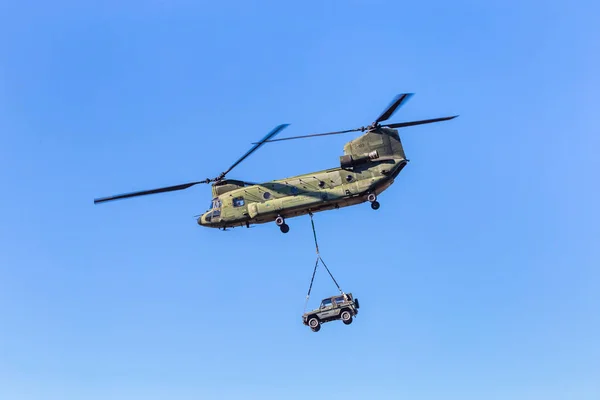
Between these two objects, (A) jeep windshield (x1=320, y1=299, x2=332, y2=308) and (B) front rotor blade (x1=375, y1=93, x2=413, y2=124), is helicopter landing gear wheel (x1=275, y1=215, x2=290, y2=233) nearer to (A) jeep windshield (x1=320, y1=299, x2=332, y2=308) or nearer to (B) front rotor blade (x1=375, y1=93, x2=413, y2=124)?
(A) jeep windshield (x1=320, y1=299, x2=332, y2=308)

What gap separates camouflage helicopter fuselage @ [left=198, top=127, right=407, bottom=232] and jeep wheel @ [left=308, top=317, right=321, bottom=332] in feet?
19.4

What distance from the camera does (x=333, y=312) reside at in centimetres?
5506

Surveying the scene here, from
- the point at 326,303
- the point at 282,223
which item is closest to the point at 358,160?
the point at 282,223

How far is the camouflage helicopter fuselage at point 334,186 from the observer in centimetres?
5422

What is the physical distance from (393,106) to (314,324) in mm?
14444

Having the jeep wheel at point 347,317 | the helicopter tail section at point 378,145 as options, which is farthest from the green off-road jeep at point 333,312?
the helicopter tail section at point 378,145

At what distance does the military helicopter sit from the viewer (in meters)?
54.1

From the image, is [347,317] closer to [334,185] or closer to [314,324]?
[314,324]

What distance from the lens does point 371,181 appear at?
54062 millimetres

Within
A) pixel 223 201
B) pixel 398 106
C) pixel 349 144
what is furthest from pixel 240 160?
pixel 398 106

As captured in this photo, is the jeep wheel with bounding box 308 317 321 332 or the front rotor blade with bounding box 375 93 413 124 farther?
the jeep wheel with bounding box 308 317 321 332

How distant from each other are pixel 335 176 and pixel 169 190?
1076 centimetres

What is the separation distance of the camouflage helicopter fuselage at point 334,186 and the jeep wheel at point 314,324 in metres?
5.91

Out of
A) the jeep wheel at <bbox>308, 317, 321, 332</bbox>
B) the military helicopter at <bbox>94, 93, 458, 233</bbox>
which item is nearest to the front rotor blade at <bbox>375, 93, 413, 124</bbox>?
the military helicopter at <bbox>94, 93, 458, 233</bbox>
